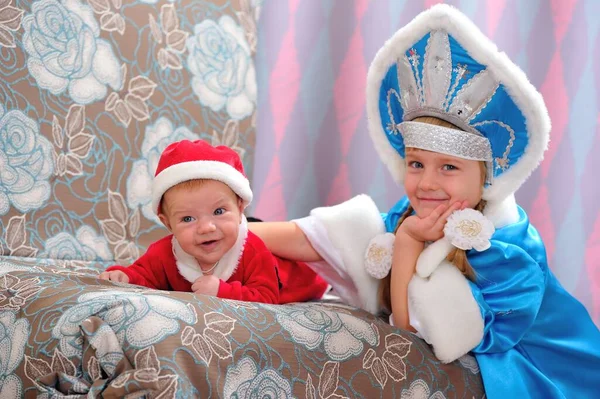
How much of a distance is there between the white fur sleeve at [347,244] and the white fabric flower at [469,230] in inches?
8.9

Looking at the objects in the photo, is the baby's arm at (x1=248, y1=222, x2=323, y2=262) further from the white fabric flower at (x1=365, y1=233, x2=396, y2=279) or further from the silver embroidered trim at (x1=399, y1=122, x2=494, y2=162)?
the silver embroidered trim at (x1=399, y1=122, x2=494, y2=162)

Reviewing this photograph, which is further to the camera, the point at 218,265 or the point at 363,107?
the point at 363,107

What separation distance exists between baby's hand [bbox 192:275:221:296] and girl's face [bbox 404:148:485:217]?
1.31 feet

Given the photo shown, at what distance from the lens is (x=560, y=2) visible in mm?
2047

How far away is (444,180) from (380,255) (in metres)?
0.20

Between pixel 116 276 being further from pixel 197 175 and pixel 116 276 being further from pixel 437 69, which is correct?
pixel 437 69

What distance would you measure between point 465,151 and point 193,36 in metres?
0.85

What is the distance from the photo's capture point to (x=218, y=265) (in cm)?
143

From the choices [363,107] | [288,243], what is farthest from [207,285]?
[363,107]

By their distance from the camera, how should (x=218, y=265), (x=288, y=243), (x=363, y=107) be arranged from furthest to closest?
1. (x=363, y=107)
2. (x=288, y=243)
3. (x=218, y=265)

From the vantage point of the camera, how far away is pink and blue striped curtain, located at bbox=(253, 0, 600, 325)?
2006 millimetres

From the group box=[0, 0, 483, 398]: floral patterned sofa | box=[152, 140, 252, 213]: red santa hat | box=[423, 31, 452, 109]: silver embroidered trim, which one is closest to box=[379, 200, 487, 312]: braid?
box=[0, 0, 483, 398]: floral patterned sofa

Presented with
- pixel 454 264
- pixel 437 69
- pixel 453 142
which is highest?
pixel 437 69

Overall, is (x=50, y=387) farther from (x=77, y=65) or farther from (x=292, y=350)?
(x=77, y=65)
